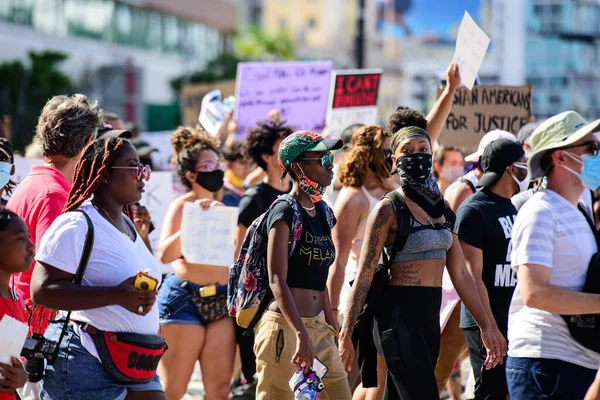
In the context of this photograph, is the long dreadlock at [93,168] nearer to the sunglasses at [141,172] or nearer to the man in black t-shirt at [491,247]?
the sunglasses at [141,172]

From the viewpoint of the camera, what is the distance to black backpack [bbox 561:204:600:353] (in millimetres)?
4066

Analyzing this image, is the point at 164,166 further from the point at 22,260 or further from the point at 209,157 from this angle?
the point at 22,260

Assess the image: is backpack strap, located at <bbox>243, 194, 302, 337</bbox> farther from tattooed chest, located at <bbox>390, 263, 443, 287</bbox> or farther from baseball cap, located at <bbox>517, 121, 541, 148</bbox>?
baseball cap, located at <bbox>517, 121, 541, 148</bbox>

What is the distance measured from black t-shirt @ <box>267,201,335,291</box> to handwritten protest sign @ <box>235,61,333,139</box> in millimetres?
5182

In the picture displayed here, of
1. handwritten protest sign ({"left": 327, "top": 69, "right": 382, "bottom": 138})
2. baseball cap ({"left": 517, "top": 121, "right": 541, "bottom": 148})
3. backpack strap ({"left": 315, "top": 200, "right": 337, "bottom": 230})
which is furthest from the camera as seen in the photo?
handwritten protest sign ({"left": 327, "top": 69, "right": 382, "bottom": 138})

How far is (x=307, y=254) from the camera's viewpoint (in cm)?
508

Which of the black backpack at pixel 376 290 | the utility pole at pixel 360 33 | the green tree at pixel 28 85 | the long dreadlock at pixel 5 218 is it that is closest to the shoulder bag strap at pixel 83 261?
the long dreadlock at pixel 5 218

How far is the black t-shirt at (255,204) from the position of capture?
22.6 feet

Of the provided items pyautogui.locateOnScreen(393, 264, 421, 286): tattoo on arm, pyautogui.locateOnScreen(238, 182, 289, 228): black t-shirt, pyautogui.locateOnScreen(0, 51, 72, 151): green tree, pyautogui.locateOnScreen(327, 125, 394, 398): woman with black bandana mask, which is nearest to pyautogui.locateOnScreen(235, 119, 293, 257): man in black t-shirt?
pyautogui.locateOnScreen(238, 182, 289, 228): black t-shirt

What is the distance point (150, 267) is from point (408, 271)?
1526 millimetres

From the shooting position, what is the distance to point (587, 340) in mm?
4102

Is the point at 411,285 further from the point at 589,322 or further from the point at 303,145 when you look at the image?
the point at 589,322

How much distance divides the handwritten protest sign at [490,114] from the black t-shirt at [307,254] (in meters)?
3.71

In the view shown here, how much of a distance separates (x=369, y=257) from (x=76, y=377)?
174 centimetres
